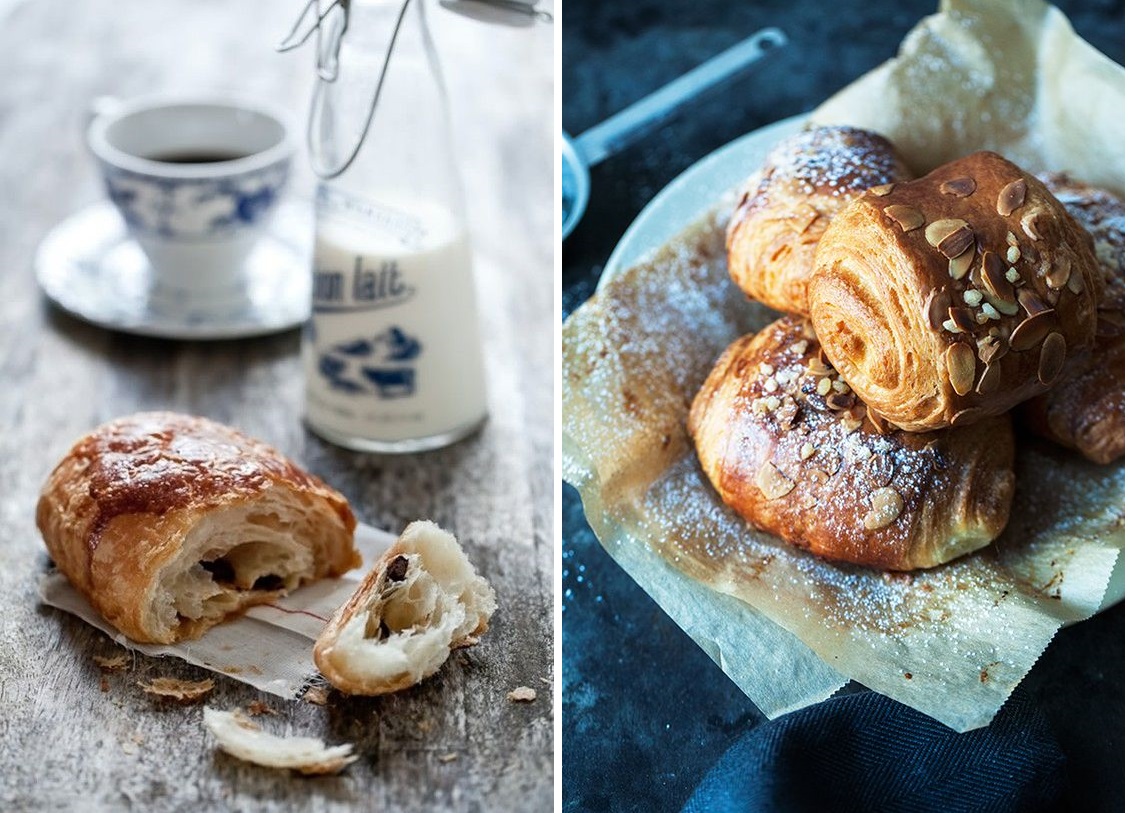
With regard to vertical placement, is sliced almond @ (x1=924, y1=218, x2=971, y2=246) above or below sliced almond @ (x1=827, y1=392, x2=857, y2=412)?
above

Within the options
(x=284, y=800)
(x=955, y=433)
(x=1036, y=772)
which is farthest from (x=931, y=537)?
(x=284, y=800)

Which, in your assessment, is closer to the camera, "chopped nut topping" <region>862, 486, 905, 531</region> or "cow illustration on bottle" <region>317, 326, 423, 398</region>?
"chopped nut topping" <region>862, 486, 905, 531</region>

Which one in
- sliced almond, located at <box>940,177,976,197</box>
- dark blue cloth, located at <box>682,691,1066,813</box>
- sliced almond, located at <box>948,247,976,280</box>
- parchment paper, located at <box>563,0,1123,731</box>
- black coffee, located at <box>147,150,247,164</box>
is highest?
sliced almond, located at <box>940,177,976,197</box>

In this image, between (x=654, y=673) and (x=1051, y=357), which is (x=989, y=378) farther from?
(x=654, y=673)

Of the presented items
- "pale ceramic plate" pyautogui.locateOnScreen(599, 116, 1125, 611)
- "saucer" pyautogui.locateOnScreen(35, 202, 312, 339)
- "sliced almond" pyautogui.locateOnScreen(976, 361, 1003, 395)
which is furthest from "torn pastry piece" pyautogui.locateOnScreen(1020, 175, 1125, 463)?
"saucer" pyautogui.locateOnScreen(35, 202, 312, 339)

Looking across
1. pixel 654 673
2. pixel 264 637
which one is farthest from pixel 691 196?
pixel 264 637

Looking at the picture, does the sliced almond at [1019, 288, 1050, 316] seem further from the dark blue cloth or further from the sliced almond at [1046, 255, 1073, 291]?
the dark blue cloth

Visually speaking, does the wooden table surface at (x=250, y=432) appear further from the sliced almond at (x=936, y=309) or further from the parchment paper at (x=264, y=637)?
the sliced almond at (x=936, y=309)

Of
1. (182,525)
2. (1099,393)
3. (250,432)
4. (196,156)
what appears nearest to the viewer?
(182,525)
